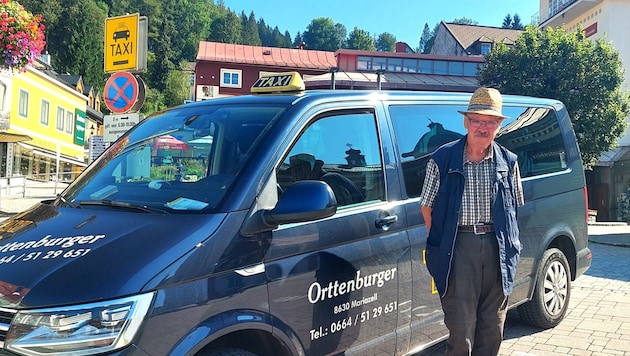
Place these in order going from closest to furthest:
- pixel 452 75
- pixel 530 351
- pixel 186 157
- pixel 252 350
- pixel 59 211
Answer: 1. pixel 252 350
2. pixel 59 211
3. pixel 186 157
4. pixel 530 351
5. pixel 452 75

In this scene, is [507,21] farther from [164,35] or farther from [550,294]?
[550,294]

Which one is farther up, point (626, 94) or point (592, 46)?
point (592, 46)

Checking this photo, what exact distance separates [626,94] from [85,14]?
241ft

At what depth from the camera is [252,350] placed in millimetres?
2627

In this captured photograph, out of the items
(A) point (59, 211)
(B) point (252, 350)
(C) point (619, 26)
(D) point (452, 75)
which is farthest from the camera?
(D) point (452, 75)

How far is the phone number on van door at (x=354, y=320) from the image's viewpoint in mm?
2902

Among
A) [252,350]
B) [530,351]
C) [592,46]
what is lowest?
[530,351]

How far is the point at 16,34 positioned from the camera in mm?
8469

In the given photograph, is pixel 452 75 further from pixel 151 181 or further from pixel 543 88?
pixel 151 181

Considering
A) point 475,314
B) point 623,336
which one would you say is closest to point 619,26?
point 623,336

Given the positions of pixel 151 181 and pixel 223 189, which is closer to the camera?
pixel 223 189

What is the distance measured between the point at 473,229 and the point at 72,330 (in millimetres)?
2145

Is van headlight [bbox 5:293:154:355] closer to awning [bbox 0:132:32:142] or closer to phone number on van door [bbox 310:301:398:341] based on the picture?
phone number on van door [bbox 310:301:398:341]

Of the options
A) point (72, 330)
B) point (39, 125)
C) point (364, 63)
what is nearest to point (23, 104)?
point (39, 125)
